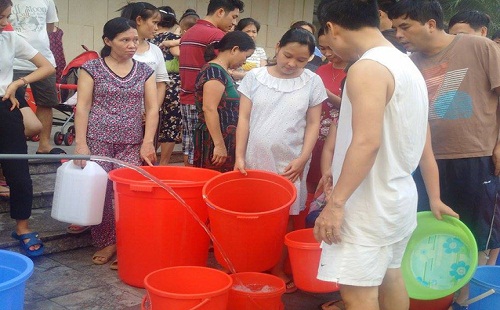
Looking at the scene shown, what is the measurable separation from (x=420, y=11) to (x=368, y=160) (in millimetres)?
1367

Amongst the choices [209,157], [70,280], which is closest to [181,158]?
[209,157]

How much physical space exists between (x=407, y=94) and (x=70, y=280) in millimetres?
2556

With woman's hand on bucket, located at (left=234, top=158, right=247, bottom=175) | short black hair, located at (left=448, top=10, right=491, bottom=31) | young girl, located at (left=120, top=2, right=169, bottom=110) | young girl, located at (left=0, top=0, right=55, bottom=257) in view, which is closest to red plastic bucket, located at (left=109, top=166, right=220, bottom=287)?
woman's hand on bucket, located at (left=234, top=158, right=247, bottom=175)

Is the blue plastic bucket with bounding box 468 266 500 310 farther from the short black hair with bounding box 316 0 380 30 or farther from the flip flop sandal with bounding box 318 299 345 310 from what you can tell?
the short black hair with bounding box 316 0 380 30

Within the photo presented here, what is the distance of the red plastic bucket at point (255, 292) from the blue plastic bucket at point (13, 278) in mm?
1073

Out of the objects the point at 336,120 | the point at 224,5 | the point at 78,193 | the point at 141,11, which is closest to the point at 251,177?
the point at 336,120

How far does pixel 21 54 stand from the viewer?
412 cm

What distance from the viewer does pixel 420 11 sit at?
333 cm

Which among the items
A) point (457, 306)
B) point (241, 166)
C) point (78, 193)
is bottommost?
point (457, 306)

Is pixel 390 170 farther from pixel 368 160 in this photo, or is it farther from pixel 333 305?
pixel 333 305

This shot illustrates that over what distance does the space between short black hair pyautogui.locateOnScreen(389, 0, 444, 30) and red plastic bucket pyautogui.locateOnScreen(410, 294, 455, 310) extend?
1.59m

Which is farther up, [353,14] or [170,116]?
[353,14]

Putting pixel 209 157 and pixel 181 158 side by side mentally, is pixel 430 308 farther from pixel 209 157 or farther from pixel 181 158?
pixel 181 158

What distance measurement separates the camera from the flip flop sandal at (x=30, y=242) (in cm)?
409
